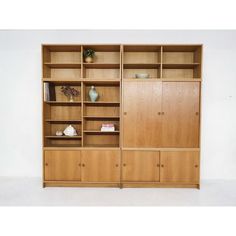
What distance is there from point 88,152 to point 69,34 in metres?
2.13

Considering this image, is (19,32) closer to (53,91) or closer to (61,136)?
(53,91)

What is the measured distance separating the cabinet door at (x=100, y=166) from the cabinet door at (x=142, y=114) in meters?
0.31

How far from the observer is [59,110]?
3723 millimetres

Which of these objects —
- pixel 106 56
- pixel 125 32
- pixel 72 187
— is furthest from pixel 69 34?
pixel 72 187

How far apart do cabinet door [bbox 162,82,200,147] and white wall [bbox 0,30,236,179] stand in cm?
54

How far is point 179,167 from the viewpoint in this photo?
131 inches

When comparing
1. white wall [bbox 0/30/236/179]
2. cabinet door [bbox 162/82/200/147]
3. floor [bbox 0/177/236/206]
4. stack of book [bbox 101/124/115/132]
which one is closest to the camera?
floor [bbox 0/177/236/206]

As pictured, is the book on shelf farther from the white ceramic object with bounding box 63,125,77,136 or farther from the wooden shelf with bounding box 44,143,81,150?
the wooden shelf with bounding box 44,143,81,150

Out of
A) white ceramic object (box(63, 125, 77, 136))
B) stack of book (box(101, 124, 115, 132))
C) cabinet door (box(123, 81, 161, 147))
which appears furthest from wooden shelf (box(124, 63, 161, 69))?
white ceramic object (box(63, 125, 77, 136))

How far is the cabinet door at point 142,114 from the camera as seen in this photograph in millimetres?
3305

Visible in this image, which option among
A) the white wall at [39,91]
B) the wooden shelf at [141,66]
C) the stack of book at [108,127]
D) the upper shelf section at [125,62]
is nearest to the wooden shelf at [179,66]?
the upper shelf section at [125,62]

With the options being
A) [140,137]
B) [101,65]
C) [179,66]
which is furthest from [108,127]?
[179,66]

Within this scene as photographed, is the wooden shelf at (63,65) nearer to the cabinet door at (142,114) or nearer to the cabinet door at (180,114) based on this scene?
the cabinet door at (142,114)

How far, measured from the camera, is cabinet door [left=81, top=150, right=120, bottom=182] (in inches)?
132
